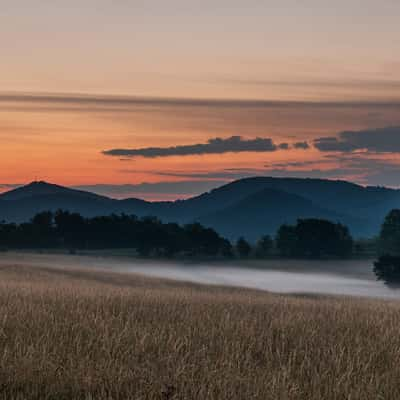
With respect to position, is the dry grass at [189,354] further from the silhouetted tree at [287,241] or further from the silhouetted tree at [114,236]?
the silhouetted tree at [287,241]

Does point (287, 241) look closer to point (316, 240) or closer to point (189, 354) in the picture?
point (316, 240)

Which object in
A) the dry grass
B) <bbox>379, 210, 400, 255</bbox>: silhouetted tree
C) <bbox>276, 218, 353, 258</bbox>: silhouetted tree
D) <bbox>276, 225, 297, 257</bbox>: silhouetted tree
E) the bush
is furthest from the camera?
<bbox>276, 225, 297, 257</bbox>: silhouetted tree

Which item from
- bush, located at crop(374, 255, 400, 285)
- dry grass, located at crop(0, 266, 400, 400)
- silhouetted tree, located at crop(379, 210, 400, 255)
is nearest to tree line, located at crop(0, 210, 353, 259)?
silhouetted tree, located at crop(379, 210, 400, 255)

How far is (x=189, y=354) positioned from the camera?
10.7m

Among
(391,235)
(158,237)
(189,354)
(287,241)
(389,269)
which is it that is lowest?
(189,354)

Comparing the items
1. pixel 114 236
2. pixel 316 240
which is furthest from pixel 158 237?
pixel 316 240

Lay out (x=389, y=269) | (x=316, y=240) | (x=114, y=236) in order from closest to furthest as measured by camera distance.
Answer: (x=389, y=269) → (x=316, y=240) → (x=114, y=236)

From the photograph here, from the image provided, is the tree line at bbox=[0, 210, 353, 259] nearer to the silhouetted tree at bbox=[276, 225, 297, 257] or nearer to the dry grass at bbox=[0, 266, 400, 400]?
the silhouetted tree at bbox=[276, 225, 297, 257]

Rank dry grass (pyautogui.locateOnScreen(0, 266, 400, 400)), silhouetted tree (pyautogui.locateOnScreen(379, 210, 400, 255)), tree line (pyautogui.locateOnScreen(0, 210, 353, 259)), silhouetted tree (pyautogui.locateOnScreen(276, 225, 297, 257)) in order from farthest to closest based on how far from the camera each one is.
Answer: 1. silhouetted tree (pyautogui.locateOnScreen(276, 225, 297, 257))
2. tree line (pyautogui.locateOnScreen(0, 210, 353, 259))
3. silhouetted tree (pyautogui.locateOnScreen(379, 210, 400, 255))
4. dry grass (pyautogui.locateOnScreen(0, 266, 400, 400))

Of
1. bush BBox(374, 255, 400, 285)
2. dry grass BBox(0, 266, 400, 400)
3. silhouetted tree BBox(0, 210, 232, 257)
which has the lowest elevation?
dry grass BBox(0, 266, 400, 400)

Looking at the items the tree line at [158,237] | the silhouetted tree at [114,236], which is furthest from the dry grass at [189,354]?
the tree line at [158,237]

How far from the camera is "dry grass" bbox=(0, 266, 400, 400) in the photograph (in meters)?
8.82

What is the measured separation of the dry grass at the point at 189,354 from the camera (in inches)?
347

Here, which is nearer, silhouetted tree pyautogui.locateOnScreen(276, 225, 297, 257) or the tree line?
the tree line
